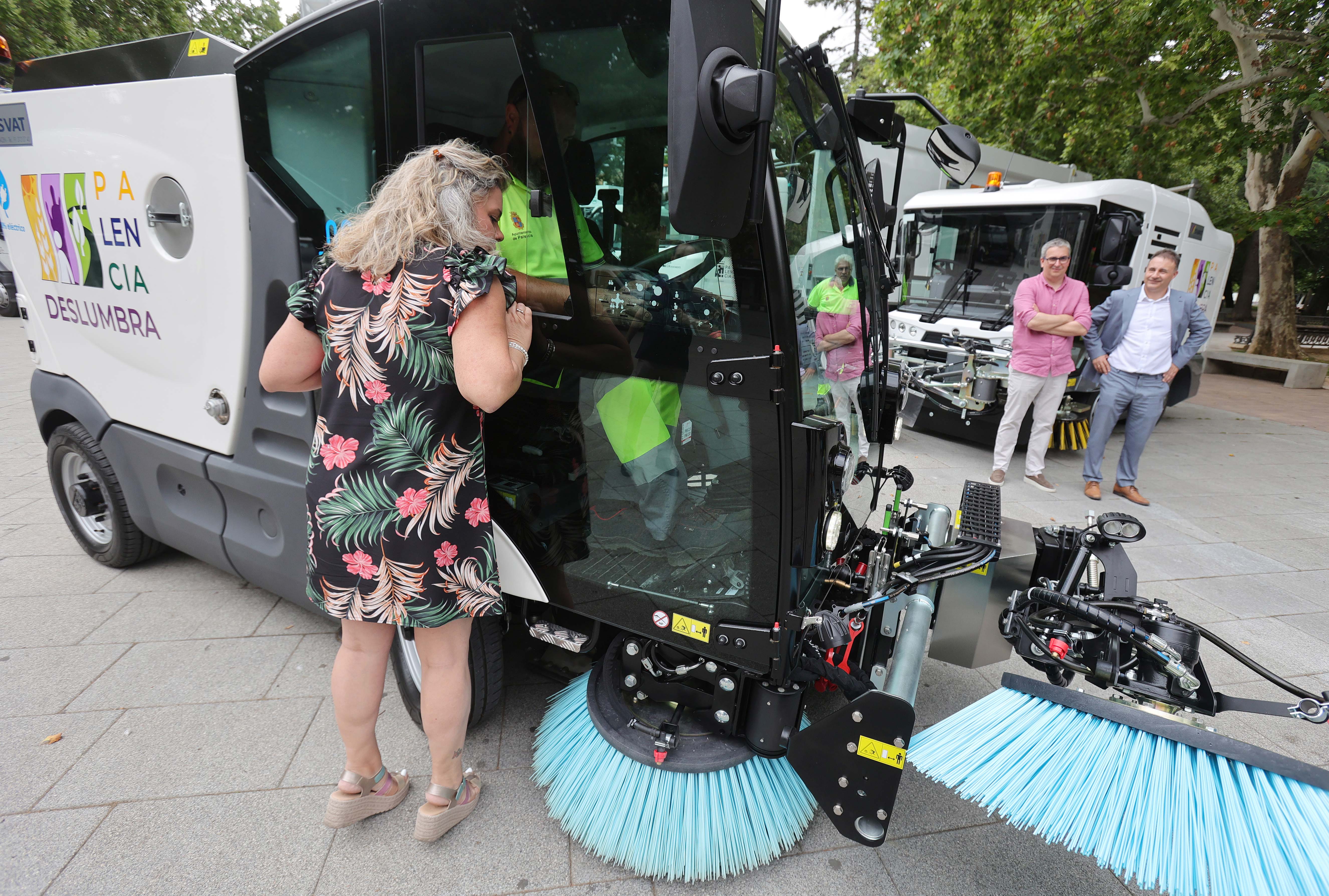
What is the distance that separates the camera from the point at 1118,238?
19.6 feet

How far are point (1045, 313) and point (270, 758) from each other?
5766 millimetres

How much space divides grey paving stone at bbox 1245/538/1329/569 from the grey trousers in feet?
3.21

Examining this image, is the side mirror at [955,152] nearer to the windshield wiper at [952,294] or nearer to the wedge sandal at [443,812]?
the wedge sandal at [443,812]

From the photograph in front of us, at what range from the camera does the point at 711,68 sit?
1.18 m

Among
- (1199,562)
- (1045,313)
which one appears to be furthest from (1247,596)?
(1045,313)

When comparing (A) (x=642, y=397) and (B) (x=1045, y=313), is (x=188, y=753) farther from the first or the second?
(B) (x=1045, y=313)

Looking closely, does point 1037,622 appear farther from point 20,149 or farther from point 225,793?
point 20,149

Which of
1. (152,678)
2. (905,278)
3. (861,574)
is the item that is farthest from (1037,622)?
(905,278)

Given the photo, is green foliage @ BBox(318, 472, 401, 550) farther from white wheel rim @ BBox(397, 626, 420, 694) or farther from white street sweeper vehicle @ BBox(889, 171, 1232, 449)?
white street sweeper vehicle @ BBox(889, 171, 1232, 449)

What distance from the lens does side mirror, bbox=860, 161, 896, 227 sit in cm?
255

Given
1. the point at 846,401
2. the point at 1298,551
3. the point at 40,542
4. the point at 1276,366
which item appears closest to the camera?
the point at 846,401

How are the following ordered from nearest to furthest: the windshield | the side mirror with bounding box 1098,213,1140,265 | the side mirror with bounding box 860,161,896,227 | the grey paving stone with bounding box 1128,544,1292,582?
the side mirror with bounding box 860,161,896,227 → the grey paving stone with bounding box 1128,544,1292,582 → the side mirror with bounding box 1098,213,1140,265 → the windshield

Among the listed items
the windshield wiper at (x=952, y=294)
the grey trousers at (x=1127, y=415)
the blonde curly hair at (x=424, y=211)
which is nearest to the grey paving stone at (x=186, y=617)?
the blonde curly hair at (x=424, y=211)

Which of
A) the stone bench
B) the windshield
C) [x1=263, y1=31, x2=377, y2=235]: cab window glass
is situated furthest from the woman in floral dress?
the stone bench
